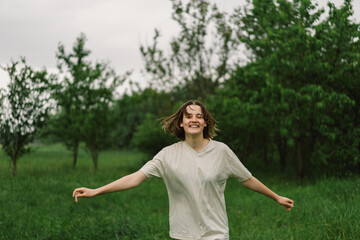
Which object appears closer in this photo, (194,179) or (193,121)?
(194,179)

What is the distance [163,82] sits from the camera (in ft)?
64.1

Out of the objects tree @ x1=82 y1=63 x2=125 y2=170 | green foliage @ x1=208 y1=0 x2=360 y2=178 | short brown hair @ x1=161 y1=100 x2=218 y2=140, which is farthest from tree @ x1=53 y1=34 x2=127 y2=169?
short brown hair @ x1=161 y1=100 x2=218 y2=140

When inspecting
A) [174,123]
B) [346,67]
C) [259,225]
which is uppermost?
[346,67]

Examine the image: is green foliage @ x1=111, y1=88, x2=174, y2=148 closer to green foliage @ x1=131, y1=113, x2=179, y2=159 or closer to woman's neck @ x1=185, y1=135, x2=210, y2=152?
green foliage @ x1=131, y1=113, x2=179, y2=159

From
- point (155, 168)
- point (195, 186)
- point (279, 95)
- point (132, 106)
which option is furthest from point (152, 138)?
point (195, 186)

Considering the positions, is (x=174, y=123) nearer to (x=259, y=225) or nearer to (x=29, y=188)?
(x=259, y=225)

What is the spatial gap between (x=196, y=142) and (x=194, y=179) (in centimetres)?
34

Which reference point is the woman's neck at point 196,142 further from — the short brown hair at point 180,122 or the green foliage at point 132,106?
the green foliage at point 132,106

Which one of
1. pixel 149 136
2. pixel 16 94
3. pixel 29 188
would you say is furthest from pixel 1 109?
pixel 149 136

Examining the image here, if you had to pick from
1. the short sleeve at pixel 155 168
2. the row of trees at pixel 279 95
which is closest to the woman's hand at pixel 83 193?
the short sleeve at pixel 155 168

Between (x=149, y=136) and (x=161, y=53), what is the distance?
4.41 metres

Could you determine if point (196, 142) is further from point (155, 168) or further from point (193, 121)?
point (155, 168)

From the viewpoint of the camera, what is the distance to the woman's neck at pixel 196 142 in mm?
3218

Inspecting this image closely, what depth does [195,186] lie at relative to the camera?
3.03 m
